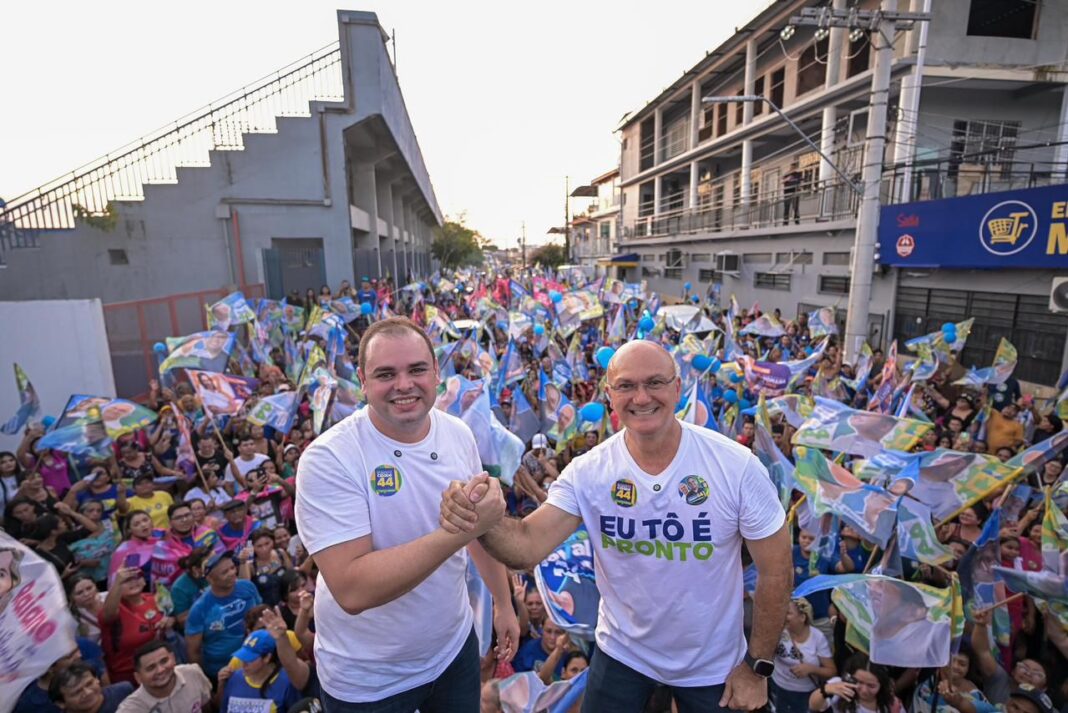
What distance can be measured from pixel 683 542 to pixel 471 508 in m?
0.95

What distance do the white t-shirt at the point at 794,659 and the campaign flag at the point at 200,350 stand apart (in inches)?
318

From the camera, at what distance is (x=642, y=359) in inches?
86.7

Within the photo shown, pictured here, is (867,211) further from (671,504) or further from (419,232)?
(419,232)

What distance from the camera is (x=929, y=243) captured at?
1345 centimetres

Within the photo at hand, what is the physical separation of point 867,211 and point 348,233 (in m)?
14.9

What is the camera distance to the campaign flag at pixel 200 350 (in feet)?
26.9

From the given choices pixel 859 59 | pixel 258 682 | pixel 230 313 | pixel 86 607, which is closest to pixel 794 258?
pixel 859 59

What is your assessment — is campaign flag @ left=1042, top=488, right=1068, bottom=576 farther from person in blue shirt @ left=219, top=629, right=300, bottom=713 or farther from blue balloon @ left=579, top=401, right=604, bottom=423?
person in blue shirt @ left=219, top=629, right=300, bottom=713

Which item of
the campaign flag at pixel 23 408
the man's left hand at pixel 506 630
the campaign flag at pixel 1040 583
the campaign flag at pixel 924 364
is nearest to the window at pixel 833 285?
the campaign flag at pixel 924 364

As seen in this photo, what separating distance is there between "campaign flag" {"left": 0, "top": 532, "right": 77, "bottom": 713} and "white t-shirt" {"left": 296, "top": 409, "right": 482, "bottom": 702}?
3.16ft

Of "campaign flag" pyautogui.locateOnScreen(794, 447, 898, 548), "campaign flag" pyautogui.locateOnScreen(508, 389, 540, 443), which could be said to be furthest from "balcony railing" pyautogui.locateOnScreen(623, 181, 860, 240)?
"campaign flag" pyautogui.locateOnScreen(794, 447, 898, 548)

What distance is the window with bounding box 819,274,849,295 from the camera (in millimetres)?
17489

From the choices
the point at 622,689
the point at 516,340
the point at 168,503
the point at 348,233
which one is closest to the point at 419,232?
the point at 348,233

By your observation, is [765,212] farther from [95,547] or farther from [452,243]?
[452,243]
